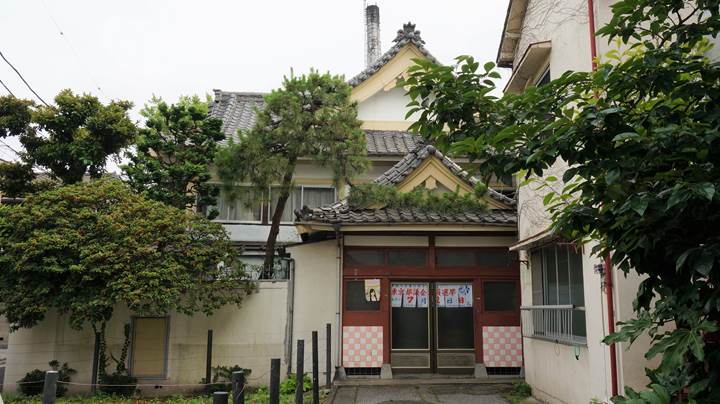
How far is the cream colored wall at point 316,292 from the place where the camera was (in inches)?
485

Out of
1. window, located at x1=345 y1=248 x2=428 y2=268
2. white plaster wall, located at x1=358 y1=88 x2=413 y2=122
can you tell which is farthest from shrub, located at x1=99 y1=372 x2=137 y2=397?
white plaster wall, located at x1=358 y1=88 x2=413 y2=122

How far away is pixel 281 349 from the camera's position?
→ 12.3m

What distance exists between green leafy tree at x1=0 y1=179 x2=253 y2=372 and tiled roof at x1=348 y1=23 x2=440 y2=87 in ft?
26.7

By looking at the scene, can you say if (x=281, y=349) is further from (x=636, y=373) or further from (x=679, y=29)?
(x=679, y=29)

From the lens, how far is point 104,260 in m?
10.8

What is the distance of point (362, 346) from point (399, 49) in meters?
10.3

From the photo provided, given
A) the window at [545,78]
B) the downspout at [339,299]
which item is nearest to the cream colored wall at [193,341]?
the downspout at [339,299]

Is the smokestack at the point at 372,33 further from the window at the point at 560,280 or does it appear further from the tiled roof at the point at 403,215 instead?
the window at the point at 560,280

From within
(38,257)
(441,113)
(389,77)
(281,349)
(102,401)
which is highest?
(389,77)

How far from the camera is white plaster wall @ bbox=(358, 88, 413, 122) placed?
18250mm

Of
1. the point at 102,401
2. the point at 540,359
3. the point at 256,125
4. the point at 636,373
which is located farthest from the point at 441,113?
the point at 102,401

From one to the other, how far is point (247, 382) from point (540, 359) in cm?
645

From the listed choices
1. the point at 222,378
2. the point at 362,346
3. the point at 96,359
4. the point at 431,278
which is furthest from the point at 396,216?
the point at 96,359

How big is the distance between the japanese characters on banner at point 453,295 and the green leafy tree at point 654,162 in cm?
845
